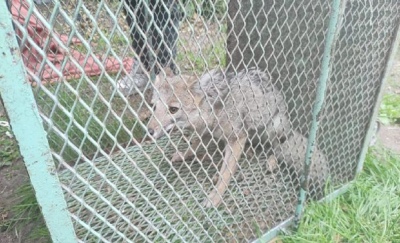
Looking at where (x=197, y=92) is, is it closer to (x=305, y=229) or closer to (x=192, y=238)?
(x=192, y=238)

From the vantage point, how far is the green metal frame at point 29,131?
2.72 ft

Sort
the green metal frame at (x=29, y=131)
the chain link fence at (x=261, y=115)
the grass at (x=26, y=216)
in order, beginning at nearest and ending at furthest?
the green metal frame at (x=29, y=131), the chain link fence at (x=261, y=115), the grass at (x=26, y=216)

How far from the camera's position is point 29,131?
0.93m

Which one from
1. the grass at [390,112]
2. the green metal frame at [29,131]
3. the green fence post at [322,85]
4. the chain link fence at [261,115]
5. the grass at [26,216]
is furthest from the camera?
the grass at [390,112]

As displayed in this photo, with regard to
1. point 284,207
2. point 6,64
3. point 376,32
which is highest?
point 6,64

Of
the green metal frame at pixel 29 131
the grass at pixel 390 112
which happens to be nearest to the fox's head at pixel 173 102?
the green metal frame at pixel 29 131

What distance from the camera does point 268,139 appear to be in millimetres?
2291

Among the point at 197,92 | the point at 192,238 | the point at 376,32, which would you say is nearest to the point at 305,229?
the point at 192,238

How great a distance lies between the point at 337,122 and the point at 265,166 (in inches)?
22.4

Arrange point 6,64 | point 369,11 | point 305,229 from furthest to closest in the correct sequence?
1. point 305,229
2. point 369,11
3. point 6,64

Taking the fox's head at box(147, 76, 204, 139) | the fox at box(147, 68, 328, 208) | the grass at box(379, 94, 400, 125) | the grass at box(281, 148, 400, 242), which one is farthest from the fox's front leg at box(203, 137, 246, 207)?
the grass at box(379, 94, 400, 125)

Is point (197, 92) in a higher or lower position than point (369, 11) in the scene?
lower

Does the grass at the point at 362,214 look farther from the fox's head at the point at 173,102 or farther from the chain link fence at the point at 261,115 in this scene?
the fox's head at the point at 173,102

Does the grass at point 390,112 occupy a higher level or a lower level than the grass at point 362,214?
higher
